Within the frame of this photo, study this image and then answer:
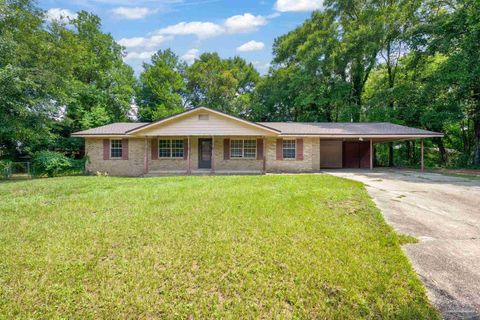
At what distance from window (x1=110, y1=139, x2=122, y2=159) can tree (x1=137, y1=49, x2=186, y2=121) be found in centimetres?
1252

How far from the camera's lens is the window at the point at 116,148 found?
15.3 m

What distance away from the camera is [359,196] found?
23.2 ft

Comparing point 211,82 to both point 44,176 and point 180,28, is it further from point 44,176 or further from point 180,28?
point 44,176

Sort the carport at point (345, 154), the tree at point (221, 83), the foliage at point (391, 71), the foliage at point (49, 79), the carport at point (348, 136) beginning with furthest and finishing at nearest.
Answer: the tree at point (221, 83) → the carport at point (345, 154) → the foliage at point (391, 71) → the carport at point (348, 136) → the foliage at point (49, 79)

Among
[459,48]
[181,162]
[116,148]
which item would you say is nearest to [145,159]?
[181,162]

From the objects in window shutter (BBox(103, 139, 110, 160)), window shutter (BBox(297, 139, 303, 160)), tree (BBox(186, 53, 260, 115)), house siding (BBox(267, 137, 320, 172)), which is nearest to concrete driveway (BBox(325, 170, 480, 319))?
house siding (BBox(267, 137, 320, 172))

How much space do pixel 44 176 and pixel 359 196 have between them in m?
16.5

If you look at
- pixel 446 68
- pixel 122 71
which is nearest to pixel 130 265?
pixel 446 68

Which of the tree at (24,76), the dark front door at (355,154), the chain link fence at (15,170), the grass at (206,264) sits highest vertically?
the tree at (24,76)

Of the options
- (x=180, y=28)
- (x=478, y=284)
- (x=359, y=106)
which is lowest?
(x=478, y=284)

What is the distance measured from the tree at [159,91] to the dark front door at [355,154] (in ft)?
61.8

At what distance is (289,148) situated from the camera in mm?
15422

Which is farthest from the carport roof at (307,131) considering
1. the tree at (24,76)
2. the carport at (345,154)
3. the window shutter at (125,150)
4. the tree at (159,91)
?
the tree at (159,91)

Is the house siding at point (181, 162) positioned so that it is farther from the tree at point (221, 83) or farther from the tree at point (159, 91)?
the tree at point (221, 83)
